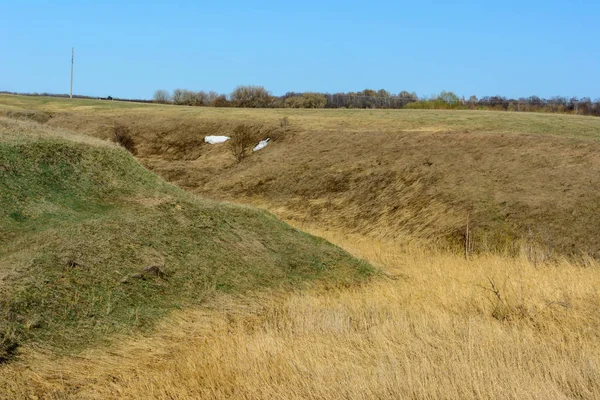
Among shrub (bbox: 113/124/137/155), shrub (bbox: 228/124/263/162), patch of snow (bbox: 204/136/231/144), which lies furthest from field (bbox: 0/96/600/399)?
shrub (bbox: 113/124/137/155)

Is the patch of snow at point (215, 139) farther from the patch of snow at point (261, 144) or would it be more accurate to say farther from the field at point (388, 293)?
the field at point (388, 293)

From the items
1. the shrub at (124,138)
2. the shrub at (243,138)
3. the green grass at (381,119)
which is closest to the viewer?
the green grass at (381,119)

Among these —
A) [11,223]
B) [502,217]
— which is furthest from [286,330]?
[502,217]

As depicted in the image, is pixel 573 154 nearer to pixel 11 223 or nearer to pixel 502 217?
pixel 502 217

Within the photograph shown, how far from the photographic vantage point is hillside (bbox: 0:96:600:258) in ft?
63.0

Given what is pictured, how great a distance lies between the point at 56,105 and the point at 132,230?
5435cm

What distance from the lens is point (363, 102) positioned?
258ft

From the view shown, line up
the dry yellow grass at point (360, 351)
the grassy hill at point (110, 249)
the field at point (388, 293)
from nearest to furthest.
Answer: the dry yellow grass at point (360, 351)
the field at point (388, 293)
the grassy hill at point (110, 249)

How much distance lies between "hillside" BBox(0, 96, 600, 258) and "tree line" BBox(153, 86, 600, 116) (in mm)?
17932

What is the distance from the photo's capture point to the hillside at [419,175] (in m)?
19.2

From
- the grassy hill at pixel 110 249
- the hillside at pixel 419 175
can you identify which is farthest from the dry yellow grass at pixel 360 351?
the hillside at pixel 419 175

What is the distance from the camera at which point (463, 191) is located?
2203 centimetres

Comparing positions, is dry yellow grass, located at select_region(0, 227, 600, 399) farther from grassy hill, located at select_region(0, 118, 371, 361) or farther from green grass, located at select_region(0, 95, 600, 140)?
green grass, located at select_region(0, 95, 600, 140)

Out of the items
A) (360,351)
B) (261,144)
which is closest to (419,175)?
(261,144)
